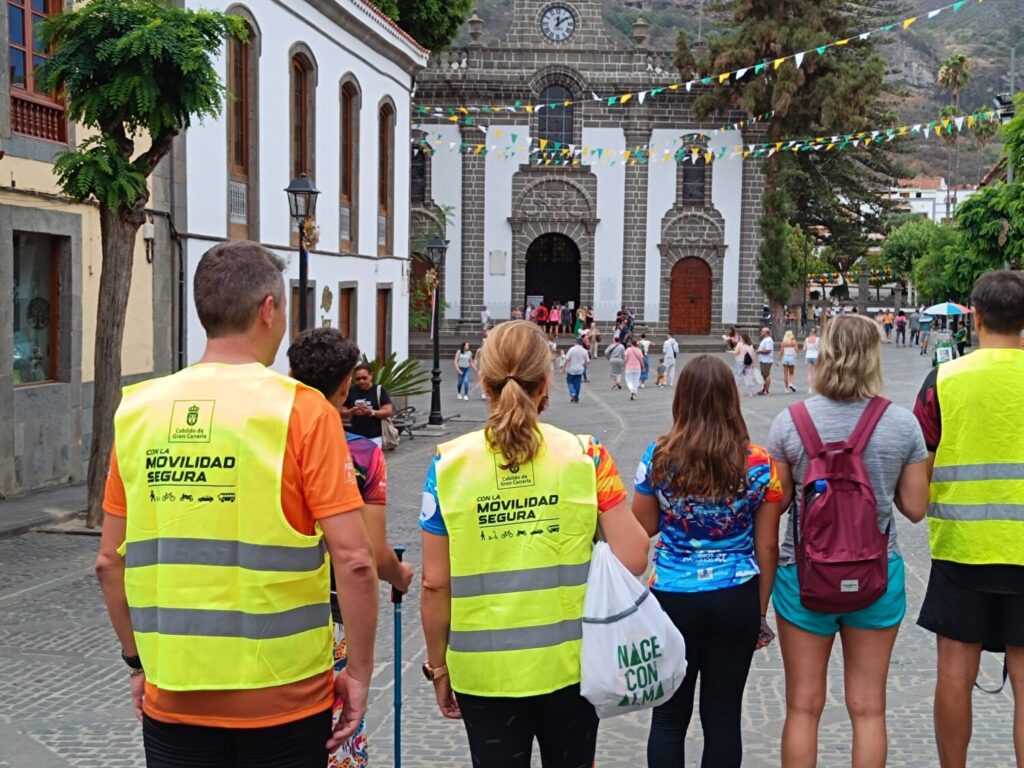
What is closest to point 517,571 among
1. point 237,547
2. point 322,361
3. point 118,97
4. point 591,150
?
point 237,547

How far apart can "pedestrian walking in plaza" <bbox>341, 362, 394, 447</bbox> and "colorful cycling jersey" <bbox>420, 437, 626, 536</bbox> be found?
6.21 metres

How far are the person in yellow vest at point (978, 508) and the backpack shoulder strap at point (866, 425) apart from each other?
0.41 m

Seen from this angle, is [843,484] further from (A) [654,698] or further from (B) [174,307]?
(B) [174,307]

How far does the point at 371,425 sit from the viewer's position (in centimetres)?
987

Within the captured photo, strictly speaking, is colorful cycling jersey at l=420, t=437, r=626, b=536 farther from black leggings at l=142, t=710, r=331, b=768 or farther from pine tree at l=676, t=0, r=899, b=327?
pine tree at l=676, t=0, r=899, b=327

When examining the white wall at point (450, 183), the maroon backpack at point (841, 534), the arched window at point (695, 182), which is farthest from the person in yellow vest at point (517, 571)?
the arched window at point (695, 182)

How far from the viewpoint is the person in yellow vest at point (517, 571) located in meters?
3.29

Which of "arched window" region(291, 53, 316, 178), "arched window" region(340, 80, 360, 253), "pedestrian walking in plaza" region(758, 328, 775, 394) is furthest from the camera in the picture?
"pedestrian walking in plaza" region(758, 328, 775, 394)

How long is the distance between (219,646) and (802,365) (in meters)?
33.6

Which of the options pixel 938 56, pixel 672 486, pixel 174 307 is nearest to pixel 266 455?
pixel 672 486

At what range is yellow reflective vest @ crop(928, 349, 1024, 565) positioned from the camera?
429 cm

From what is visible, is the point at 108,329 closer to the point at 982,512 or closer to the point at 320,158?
the point at 982,512

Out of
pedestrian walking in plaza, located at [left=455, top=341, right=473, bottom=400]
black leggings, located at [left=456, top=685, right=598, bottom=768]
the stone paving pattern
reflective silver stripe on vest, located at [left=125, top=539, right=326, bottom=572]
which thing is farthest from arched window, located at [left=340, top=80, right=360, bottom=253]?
reflective silver stripe on vest, located at [left=125, top=539, right=326, bottom=572]

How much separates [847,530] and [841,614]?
325mm
